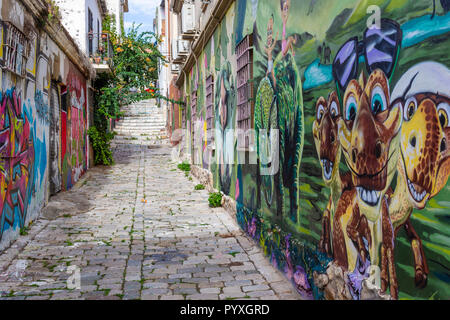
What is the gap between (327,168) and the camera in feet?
11.5

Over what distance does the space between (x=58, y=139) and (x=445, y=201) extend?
9.54 metres

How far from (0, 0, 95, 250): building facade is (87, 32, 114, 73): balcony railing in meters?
4.36

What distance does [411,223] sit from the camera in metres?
2.36

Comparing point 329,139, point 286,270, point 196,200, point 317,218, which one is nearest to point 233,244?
point 286,270

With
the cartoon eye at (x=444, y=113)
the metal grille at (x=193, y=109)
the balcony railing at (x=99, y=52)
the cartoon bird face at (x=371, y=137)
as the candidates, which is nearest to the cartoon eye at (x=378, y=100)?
the cartoon bird face at (x=371, y=137)

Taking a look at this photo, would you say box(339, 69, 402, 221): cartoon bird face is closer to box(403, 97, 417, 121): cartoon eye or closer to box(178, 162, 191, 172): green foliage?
box(403, 97, 417, 121): cartoon eye

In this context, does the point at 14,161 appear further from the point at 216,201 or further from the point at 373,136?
the point at 373,136

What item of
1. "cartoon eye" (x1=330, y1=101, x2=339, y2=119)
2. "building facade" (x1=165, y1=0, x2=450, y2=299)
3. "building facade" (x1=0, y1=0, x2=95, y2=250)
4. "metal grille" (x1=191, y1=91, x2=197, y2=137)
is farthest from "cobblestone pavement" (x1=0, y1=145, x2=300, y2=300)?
"metal grille" (x1=191, y1=91, x2=197, y2=137)

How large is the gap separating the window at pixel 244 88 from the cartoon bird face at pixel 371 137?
3183mm

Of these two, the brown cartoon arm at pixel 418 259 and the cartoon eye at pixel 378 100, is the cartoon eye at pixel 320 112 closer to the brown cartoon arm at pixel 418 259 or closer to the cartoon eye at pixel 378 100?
the cartoon eye at pixel 378 100

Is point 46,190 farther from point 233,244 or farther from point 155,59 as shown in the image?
point 155,59

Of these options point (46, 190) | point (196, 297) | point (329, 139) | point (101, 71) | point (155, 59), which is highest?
point (155, 59)

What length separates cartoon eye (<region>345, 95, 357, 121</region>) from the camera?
Answer: 119 inches

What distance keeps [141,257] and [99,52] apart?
13.4m
